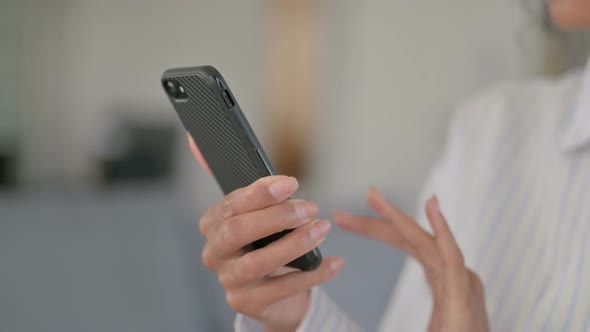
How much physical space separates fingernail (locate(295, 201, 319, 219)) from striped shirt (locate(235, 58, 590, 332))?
6.2 inches

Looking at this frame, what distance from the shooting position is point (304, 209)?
1.35ft

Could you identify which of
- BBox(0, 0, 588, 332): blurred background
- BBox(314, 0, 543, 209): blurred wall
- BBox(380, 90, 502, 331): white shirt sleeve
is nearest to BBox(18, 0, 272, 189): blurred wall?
BBox(0, 0, 588, 332): blurred background

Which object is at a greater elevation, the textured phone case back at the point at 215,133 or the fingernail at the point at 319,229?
the textured phone case back at the point at 215,133

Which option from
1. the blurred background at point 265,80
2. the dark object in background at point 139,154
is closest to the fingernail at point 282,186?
the blurred background at point 265,80

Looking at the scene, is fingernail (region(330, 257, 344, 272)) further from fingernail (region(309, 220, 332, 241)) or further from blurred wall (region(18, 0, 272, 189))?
blurred wall (region(18, 0, 272, 189))

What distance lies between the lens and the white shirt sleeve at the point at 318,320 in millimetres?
524

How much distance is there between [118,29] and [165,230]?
262 cm

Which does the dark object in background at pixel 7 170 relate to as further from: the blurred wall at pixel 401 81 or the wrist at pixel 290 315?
the wrist at pixel 290 315

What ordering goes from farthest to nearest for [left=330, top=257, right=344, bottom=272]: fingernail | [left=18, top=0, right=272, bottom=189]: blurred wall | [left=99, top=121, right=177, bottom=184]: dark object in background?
[left=18, top=0, right=272, bottom=189]: blurred wall → [left=99, top=121, right=177, bottom=184]: dark object in background → [left=330, top=257, right=344, bottom=272]: fingernail

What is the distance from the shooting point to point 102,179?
10.9 feet

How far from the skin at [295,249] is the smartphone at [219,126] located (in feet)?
0.11

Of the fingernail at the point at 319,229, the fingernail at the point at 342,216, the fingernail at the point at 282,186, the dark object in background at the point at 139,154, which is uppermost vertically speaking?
the dark object in background at the point at 139,154

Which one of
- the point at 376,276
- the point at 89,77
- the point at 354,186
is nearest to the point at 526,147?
the point at 376,276

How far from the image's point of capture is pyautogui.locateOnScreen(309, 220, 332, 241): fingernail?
422 mm
